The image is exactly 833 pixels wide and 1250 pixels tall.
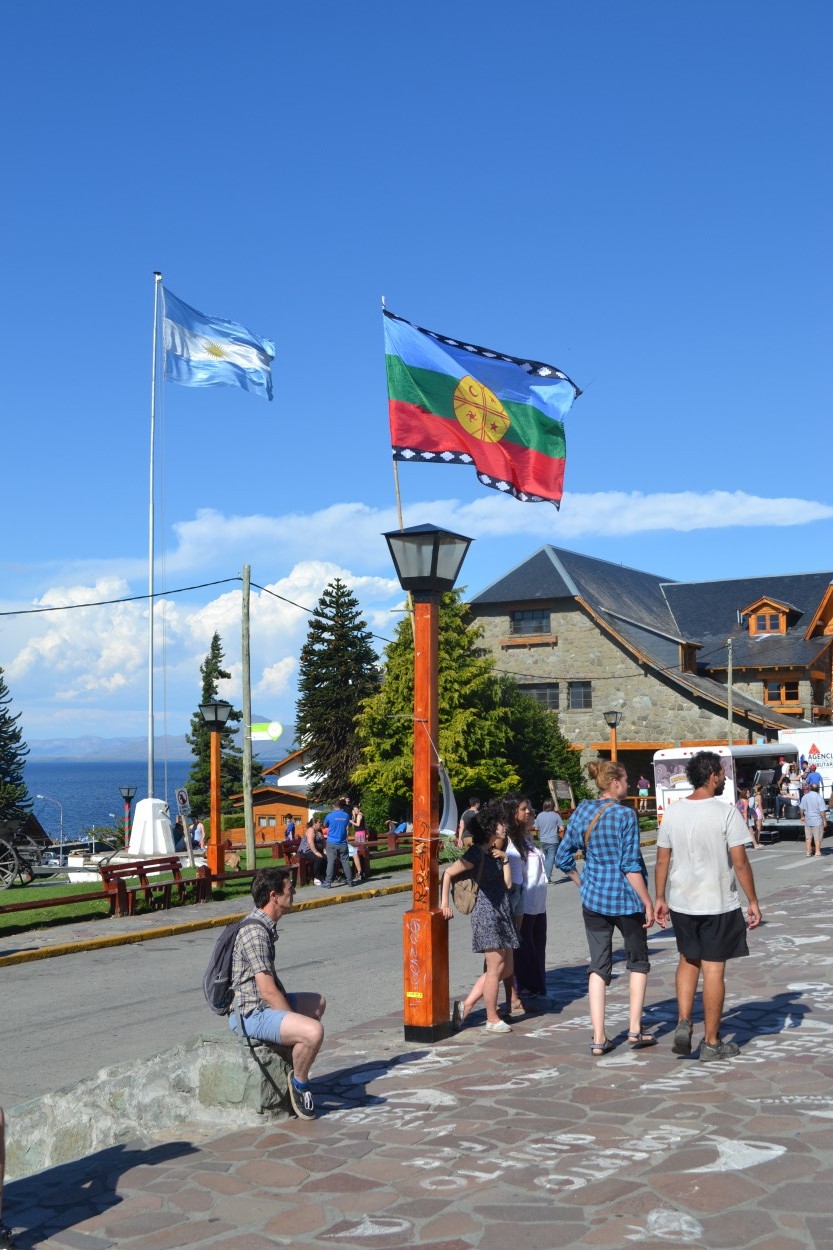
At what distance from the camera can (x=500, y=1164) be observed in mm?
5816

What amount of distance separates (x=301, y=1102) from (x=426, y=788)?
2773mm

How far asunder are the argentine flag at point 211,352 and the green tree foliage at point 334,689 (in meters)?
26.4

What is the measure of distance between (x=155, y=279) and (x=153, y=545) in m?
7.35

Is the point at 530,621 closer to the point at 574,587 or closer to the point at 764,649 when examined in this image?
the point at 574,587

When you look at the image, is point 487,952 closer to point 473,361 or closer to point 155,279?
point 473,361

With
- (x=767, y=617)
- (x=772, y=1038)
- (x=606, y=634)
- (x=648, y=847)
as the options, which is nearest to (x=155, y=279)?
(x=648, y=847)

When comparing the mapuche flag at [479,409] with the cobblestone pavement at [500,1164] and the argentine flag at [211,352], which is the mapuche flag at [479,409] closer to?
the cobblestone pavement at [500,1164]

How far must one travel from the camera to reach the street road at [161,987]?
384 inches

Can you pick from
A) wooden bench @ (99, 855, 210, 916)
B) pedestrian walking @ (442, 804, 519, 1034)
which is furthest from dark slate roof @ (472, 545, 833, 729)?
pedestrian walking @ (442, 804, 519, 1034)

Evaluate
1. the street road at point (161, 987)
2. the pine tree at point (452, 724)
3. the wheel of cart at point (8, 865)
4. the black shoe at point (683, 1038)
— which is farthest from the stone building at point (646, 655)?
the black shoe at point (683, 1038)

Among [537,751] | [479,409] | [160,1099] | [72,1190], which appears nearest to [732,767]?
[537,751]

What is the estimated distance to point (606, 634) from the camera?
52.0m

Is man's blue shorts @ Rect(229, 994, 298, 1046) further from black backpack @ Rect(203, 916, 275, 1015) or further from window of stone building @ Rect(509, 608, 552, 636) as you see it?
window of stone building @ Rect(509, 608, 552, 636)

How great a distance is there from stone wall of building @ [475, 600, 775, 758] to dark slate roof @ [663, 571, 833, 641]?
7628 mm
